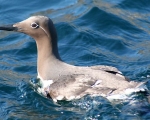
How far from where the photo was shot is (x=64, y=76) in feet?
33.0

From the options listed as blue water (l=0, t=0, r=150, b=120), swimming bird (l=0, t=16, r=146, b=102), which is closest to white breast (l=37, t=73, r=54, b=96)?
swimming bird (l=0, t=16, r=146, b=102)

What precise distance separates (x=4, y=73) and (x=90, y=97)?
263 cm

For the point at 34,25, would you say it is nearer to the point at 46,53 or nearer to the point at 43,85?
the point at 46,53

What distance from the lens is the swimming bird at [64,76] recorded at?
9625 mm

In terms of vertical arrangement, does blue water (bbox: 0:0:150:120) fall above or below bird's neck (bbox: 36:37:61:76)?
below

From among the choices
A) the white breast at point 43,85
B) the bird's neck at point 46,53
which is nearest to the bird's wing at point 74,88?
the white breast at point 43,85

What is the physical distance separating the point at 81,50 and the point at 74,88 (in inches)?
113

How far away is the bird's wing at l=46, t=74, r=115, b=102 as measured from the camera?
9648 millimetres

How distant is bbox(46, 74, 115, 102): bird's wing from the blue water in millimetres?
128

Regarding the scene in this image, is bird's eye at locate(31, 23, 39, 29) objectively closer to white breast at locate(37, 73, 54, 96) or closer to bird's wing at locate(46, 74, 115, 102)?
white breast at locate(37, 73, 54, 96)

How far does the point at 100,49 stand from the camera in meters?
12.7

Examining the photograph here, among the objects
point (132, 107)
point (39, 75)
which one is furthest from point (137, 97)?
point (39, 75)

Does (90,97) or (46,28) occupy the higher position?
(46,28)

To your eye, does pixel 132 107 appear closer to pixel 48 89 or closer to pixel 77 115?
pixel 77 115
